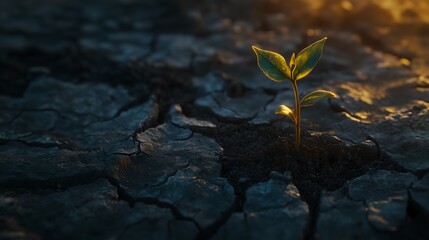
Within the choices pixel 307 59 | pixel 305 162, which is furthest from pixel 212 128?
pixel 307 59

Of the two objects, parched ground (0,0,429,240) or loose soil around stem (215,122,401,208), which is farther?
loose soil around stem (215,122,401,208)

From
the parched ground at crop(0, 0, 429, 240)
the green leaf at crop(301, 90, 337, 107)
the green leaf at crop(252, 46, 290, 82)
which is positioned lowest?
the parched ground at crop(0, 0, 429, 240)

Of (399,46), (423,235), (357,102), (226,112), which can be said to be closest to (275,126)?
(226,112)

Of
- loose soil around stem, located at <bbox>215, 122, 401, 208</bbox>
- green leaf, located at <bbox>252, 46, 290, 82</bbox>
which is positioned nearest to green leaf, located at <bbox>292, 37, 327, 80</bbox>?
green leaf, located at <bbox>252, 46, 290, 82</bbox>

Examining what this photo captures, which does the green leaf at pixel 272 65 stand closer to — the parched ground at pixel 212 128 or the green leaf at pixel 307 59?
the green leaf at pixel 307 59

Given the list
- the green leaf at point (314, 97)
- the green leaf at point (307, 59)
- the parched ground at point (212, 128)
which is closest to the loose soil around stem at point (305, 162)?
the parched ground at point (212, 128)

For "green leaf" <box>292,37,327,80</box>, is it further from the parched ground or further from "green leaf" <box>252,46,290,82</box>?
the parched ground
